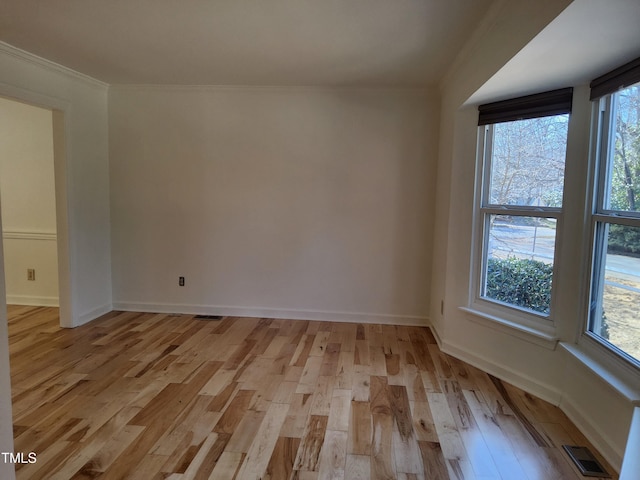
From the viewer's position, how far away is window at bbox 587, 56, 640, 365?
197cm

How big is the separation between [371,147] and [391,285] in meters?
1.41

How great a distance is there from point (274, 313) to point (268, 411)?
71.1 inches

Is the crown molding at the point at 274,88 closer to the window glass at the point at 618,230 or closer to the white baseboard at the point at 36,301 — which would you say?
the window glass at the point at 618,230

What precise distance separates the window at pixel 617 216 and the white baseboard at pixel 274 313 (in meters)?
1.89

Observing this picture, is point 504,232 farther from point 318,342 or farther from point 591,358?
point 318,342

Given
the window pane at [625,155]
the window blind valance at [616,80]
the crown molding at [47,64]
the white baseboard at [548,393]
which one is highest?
the crown molding at [47,64]

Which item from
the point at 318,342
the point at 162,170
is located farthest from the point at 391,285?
the point at 162,170

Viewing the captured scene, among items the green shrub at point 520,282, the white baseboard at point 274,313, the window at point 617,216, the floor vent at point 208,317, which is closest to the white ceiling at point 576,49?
the window at point 617,216

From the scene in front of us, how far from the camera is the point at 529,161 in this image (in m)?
2.76

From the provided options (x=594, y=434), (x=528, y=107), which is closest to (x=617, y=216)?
(x=528, y=107)

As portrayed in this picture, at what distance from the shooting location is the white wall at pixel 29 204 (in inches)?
164

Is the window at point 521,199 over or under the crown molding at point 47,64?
under

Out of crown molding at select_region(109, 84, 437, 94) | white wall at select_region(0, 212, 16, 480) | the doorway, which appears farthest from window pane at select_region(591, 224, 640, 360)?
the doorway

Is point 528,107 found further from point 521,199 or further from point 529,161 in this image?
point 521,199
